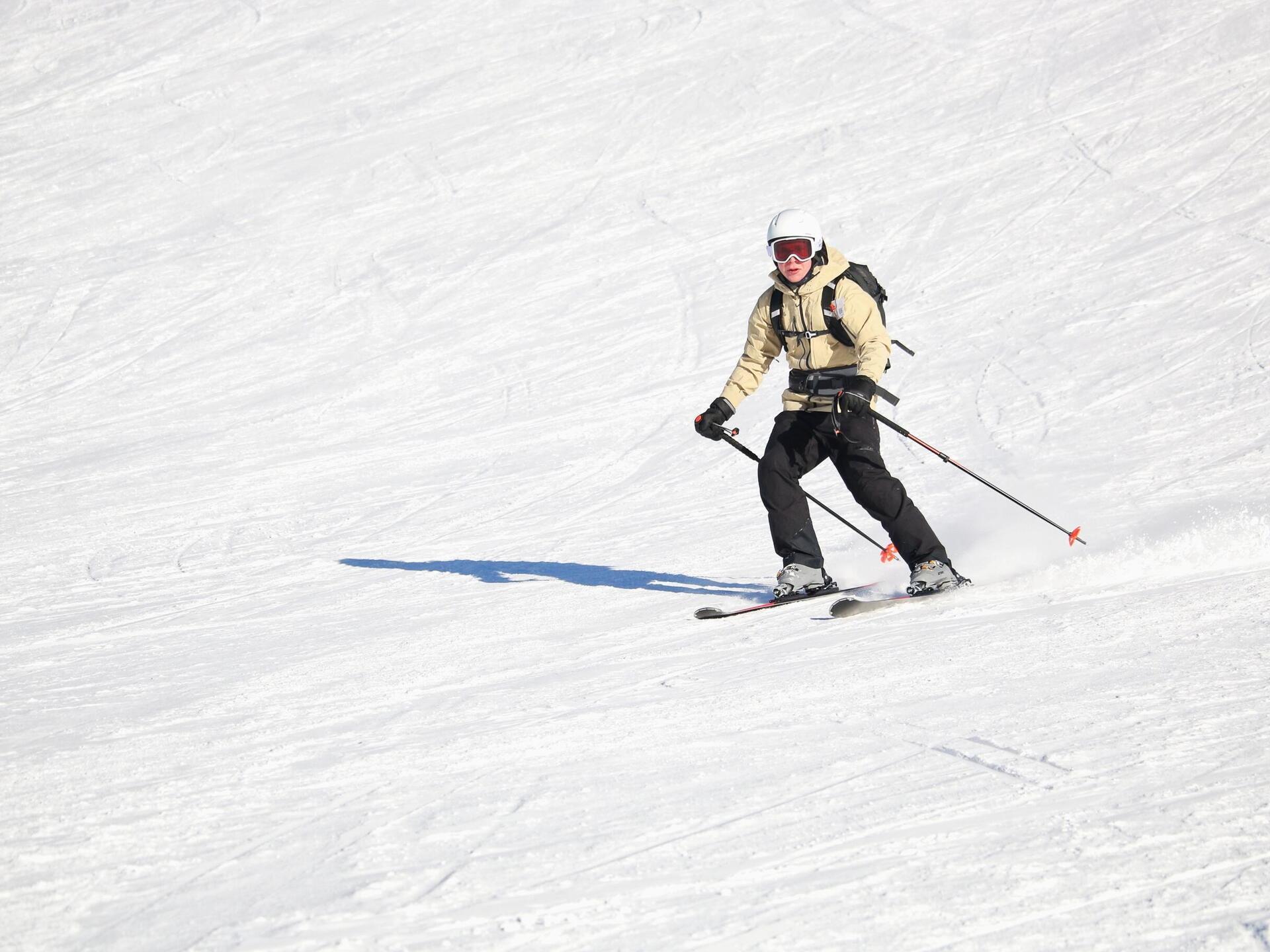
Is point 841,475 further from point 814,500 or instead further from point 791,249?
point 791,249

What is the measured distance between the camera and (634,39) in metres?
19.9

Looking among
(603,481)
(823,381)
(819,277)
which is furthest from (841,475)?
(603,481)

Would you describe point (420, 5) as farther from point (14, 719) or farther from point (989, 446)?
point (14, 719)

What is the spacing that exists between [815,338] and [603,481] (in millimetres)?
3784

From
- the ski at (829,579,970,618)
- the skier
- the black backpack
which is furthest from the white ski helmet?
the ski at (829,579,970,618)

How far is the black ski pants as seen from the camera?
5.96m

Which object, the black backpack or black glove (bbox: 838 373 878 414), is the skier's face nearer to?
the black backpack

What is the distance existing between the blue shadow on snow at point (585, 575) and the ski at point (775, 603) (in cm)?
24

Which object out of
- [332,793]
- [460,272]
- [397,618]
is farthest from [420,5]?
[332,793]

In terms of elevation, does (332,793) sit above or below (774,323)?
below

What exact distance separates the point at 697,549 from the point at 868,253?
21.6ft

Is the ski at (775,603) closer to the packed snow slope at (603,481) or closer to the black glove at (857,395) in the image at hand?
the packed snow slope at (603,481)

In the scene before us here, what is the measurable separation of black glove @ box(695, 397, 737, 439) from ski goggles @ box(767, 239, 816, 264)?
66 centimetres

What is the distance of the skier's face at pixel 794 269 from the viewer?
596cm
